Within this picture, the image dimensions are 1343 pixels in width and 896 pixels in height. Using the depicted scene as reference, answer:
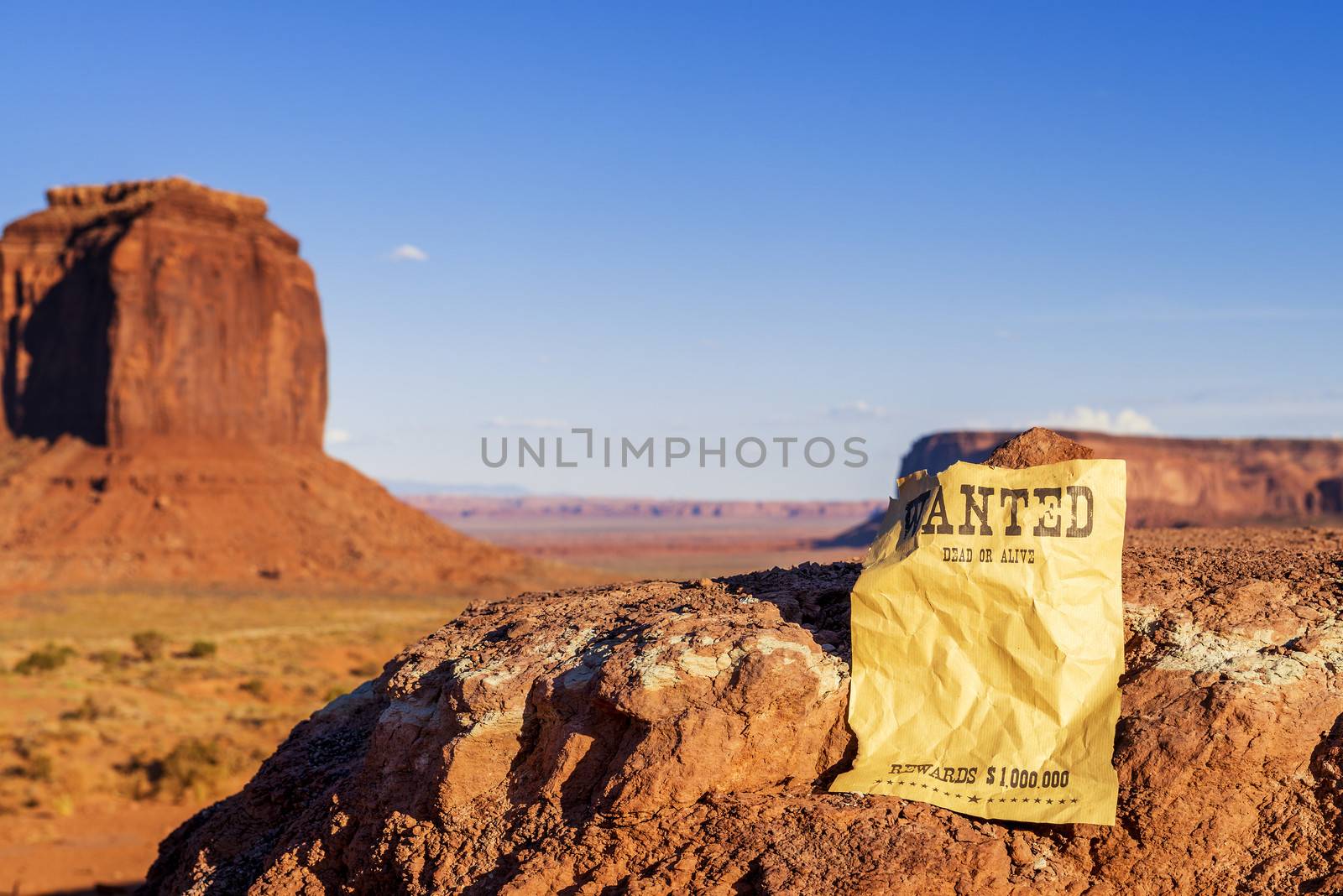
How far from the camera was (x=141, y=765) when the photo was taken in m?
13.2

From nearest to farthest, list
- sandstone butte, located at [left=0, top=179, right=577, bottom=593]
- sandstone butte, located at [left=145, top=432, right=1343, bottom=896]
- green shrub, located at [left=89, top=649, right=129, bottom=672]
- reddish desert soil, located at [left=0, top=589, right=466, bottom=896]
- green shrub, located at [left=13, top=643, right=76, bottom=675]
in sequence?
1. sandstone butte, located at [left=145, top=432, right=1343, bottom=896]
2. reddish desert soil, located at [left=0, top=589, right=466, bottom=896]
3. green shrub, located at [left=13, top=643, right=76, bottom=675]
4. green shrub, located at [left=89, top=649, right=129, bottom=672]
5. sandstone butte, located at [left=0, top=179, right=577, bottom=593]

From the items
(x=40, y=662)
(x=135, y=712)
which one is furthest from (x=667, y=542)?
(x=135, y=712)

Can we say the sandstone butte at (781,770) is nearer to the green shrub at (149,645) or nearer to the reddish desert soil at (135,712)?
the reddish desert soil at (135,712)

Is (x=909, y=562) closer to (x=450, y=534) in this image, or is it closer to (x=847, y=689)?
(x=847, y=689)

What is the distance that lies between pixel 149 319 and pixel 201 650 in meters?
28.4

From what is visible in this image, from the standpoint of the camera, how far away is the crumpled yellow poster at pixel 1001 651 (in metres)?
3.48

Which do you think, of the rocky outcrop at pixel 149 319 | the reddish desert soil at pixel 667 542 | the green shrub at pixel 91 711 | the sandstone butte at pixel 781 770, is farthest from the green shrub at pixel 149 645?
the rocky outcrop at pixel 149 319

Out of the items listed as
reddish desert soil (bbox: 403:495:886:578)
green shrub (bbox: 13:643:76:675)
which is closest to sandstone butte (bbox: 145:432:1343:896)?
green shrub (bbox: 13:643:76:675)

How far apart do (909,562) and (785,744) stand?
73 centimetres

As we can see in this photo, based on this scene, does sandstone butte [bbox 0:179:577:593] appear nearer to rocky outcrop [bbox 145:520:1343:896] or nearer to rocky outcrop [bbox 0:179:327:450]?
rocky outcrop [bbox 0:179:327:450]

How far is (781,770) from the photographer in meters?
3.65

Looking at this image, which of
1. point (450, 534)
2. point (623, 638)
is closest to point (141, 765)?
point (623, 638)

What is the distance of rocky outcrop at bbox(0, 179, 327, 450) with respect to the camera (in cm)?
4728

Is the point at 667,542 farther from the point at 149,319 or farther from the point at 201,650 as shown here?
the point at 201,650
